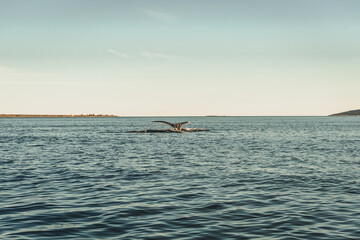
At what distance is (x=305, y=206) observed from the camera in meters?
14.7

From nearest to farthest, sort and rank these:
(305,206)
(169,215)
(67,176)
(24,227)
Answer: (24,227) → (169,215) → (305,206) → (67,176)

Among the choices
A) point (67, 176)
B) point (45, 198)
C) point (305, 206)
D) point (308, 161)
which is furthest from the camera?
point (308, 161)

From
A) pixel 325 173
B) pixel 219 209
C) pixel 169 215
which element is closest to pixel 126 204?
pixel 169 215

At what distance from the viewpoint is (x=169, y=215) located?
13.5 metres

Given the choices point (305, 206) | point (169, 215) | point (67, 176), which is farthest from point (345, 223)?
point (67, 176)

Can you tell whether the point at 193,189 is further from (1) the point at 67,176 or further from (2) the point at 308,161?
(2) the point at 308,161

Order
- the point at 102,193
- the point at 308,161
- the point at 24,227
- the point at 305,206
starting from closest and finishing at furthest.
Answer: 1. the point at 24,227
2. the point at 305,206
3. the point at 102,193
4. the point at 308,161

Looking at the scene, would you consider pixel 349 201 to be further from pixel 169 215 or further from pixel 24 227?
pixel 24 227

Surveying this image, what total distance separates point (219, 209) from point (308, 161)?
1777 cm

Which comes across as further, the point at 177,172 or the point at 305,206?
the point at 177,172

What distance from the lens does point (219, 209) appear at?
14.3 metres

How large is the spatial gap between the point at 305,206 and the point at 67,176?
14146 millimetres

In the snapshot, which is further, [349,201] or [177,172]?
[177,172]

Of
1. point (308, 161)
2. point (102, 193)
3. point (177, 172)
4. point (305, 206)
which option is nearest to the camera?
point (305, 206)
